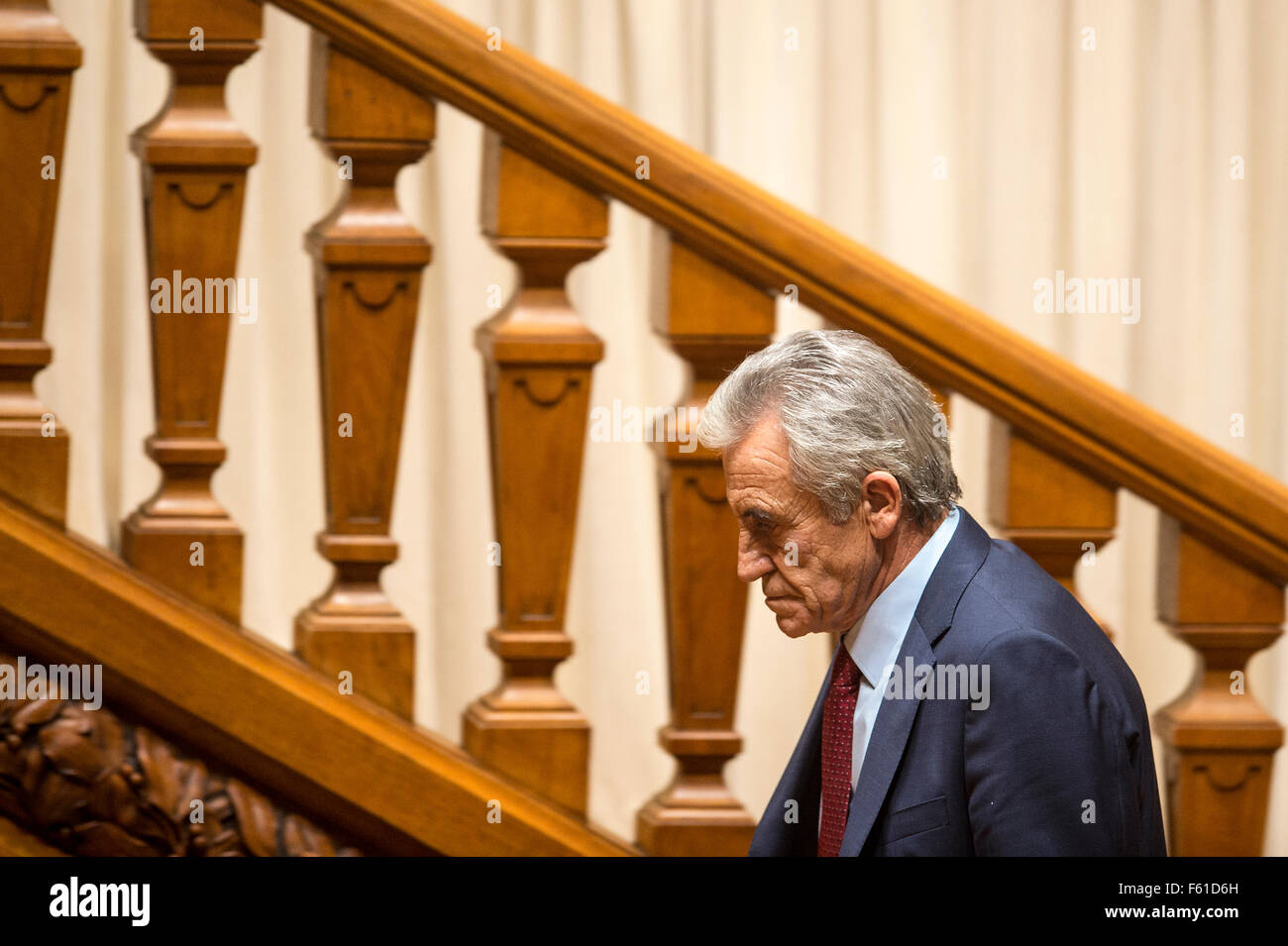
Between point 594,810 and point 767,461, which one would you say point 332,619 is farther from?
point 594,810

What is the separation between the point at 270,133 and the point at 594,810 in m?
1.71

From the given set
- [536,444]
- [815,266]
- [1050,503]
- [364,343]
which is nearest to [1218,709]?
[1050,503]

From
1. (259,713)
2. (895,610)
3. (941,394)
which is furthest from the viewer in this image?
(941,394)

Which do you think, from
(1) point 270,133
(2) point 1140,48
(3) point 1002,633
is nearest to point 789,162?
(2) point 1140,48

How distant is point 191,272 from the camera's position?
173cm

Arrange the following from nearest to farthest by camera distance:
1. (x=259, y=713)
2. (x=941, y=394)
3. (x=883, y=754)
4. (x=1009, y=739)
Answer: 1. (x=1009, y=739)
2. (x=883, y=754)
3. (x=259, y=713)
4. (x=941, y=394)

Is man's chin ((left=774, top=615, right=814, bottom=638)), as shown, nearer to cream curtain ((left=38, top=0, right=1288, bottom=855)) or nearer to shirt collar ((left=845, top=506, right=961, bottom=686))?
shirt collar ((left=845, top=506, right=961, bottom=686))

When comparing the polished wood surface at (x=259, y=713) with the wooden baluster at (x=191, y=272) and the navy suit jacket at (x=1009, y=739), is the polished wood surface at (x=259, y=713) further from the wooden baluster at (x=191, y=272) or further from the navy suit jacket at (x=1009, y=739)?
the navy suit jacket at (x=1009, y=739)

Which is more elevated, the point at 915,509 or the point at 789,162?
the point at 789,162

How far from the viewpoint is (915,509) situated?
1637 mm

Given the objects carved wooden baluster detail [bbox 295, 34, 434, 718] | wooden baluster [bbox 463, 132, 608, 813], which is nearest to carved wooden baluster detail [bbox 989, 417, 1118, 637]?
wooden baluster [bbox 463, 132, 608, 813]

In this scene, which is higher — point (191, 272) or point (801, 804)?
point (191, 272)

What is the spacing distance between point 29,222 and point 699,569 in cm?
93

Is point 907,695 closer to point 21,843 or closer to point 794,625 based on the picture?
point 794,625
